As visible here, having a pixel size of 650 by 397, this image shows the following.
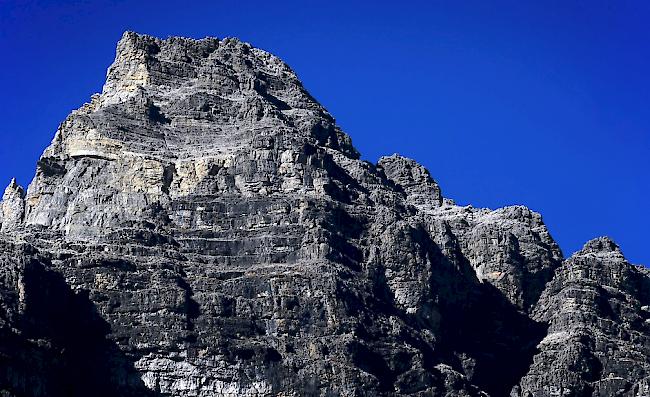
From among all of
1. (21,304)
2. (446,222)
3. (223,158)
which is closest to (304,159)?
(223,158)

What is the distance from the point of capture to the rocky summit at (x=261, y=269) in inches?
5610

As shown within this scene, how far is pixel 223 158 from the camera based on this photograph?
6319 inches

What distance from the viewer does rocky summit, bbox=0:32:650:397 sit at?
14250 cm

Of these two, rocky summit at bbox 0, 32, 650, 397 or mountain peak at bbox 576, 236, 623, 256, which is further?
mountain peak at bbox 576, 236, 623, 256

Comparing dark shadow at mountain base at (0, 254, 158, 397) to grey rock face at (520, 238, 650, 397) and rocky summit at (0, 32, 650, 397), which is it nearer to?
rocky summit at (0, 32, 650, 397)

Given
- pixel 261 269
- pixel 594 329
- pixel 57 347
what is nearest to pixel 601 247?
pixel 594 329

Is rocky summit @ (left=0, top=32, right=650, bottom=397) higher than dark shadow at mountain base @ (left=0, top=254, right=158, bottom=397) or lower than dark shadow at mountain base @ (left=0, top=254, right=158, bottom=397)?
higher

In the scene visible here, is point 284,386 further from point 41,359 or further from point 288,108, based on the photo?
point 288,108

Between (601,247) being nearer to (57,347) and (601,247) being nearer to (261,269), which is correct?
(261,269)

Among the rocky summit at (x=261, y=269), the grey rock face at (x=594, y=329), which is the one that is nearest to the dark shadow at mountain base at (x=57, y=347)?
the rocky summit at (x=261, y=269)

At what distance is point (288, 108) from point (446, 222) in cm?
1289

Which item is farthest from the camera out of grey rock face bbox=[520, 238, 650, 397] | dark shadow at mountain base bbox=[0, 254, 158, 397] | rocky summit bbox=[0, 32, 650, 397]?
grey rock face bbox=[520, 238, 650, 397]

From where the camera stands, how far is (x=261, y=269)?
14975cm

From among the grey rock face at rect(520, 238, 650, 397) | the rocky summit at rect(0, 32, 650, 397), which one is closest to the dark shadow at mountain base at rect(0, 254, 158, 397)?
the rocky summit at rect(0, 32, 650, 397)
